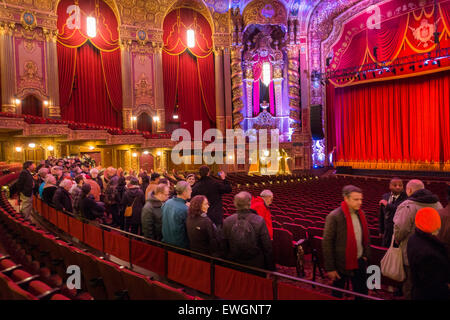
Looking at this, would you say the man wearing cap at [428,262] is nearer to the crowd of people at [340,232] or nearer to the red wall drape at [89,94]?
the crowd of people at [340,232]

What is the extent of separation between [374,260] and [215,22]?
22424 millimetres

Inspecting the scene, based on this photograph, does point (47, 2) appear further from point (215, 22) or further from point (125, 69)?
point (215, 22)

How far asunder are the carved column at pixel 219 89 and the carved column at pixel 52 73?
9.82m

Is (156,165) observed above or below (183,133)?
below

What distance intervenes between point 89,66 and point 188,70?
249 inches

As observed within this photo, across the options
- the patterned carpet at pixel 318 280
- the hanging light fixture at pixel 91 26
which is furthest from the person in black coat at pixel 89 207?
the hanging light fixture at pixel 91 26

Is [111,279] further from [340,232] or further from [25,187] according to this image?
[25,187]

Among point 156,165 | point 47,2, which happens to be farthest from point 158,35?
point 156,165

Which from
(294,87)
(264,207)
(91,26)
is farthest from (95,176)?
(294,87)

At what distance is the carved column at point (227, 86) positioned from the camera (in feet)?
78.7

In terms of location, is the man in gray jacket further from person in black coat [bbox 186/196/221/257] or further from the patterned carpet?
the patterned carpet

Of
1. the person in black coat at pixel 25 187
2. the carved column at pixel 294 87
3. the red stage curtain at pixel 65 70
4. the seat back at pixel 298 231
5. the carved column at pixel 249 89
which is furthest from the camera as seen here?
the carved column at pixel 249 89

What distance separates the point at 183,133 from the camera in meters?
24.1

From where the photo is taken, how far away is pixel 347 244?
117 inches
